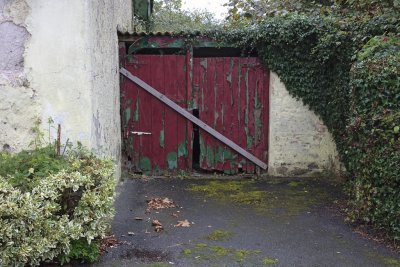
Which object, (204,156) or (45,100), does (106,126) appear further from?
(204,156)

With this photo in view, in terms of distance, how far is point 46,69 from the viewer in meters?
5.41

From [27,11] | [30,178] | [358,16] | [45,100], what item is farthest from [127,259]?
[358,16]

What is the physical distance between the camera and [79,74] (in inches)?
214

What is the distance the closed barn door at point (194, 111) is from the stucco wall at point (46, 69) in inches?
109

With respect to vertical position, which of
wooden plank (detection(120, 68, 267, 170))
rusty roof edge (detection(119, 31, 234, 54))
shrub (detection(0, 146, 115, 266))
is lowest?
shrub (detection(0, 146, 115, 266))

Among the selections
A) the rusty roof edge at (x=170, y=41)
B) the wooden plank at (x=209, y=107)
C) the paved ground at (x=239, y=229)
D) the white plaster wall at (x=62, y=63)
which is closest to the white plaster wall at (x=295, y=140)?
the paved ground at (x=239, y=229)

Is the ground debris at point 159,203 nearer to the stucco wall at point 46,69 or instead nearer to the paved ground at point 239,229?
the paved ground at point 239,229

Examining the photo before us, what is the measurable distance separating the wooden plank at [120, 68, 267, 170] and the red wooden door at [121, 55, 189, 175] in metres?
0.09

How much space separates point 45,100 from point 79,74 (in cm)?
52

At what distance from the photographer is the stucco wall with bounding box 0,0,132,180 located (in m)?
5.29

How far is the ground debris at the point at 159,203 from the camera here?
6594mm

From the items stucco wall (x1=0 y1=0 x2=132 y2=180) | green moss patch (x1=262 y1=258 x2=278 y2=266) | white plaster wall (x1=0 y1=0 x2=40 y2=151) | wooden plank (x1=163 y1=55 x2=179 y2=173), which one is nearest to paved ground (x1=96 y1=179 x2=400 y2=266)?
green moss patch (x1=262 y1=258 x2=278 y2=266)

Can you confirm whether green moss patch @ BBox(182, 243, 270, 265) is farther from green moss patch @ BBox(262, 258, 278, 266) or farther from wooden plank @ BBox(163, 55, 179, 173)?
wooden plank @ BBox(163, 55, 179, 173)

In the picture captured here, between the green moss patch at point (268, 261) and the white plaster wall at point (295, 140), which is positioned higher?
the white plaster wall at point (295, 140)
